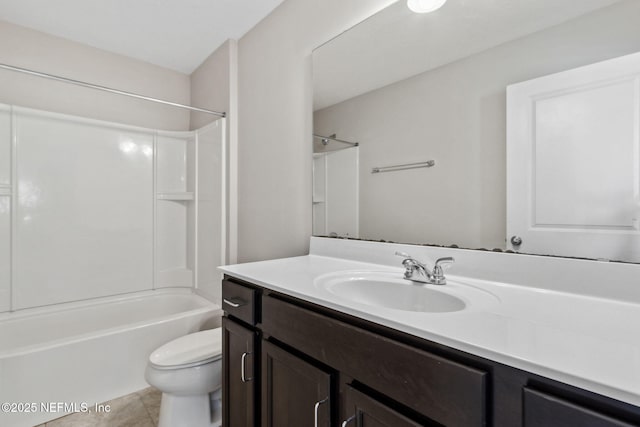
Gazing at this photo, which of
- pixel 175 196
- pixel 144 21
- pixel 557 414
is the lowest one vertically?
pixel 557 414

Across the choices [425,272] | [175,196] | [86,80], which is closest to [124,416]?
[175,196]

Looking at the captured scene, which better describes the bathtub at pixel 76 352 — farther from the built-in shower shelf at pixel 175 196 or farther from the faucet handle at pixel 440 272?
the faucet handle at pixel 440 272

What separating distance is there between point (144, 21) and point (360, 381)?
2.44 meters

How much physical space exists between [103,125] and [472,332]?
2.79 metres

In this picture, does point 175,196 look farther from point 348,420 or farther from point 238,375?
point 348,420

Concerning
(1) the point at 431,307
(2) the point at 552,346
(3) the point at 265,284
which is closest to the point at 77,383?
(3) the point at 265,284

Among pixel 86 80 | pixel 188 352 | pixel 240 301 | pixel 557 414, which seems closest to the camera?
pixel 557 414

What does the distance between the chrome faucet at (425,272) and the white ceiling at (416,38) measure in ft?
2.53

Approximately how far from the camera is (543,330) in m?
0.62

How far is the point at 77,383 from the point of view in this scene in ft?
5.63

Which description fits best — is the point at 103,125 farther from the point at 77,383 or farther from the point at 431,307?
the point at 431,307

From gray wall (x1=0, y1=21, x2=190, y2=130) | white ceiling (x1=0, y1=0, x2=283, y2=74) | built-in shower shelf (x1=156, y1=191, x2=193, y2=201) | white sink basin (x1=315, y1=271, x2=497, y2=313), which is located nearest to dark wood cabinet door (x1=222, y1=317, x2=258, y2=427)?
white sink basin (x1=315, y1=271, x2=497, y2=313)

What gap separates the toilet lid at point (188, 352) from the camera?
4.83 feet

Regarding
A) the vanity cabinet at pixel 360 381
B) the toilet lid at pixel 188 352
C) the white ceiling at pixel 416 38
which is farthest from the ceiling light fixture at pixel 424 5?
the toilet lid at pixel 188 352
